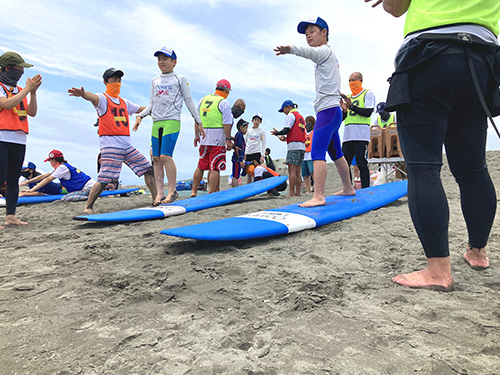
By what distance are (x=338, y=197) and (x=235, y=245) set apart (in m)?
1.76

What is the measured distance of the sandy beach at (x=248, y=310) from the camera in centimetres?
112

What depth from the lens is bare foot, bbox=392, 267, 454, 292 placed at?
1607 mm

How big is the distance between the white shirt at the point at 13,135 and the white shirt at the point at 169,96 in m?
1.68

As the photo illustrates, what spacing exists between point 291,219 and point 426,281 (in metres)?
1.26

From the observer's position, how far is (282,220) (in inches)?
108

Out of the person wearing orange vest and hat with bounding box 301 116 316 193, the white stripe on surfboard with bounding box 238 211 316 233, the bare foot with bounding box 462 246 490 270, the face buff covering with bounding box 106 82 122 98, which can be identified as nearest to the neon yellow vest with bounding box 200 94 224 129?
the face buff covering with bounding box 106 82 122 98

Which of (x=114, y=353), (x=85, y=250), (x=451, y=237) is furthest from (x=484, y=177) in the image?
(x=85, y=250)

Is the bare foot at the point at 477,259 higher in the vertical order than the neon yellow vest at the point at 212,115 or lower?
lower

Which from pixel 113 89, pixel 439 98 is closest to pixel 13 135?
pixel 113 89

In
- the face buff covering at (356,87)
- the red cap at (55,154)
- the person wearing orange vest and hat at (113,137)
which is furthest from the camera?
the red cap at (55,154)

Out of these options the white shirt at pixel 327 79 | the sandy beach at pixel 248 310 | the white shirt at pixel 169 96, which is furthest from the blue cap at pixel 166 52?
the sandy beach at pixel 248 310

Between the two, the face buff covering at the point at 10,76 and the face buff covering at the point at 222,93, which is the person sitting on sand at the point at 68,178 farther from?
the face buff covering at the point at 222,93

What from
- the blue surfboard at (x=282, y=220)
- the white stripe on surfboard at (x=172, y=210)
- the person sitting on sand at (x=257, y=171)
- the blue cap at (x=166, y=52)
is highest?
the blue cap at (x=166, y=52)

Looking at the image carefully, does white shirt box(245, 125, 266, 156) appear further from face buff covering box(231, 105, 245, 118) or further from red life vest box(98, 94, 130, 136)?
red life vest box(98, 94, 130, 136)
